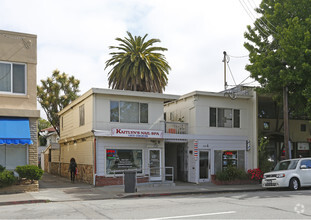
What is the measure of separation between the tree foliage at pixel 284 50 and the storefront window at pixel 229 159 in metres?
4.82

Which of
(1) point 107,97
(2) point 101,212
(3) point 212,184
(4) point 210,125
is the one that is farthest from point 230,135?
(2) point 101,212

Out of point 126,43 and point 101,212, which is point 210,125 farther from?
point 101,212

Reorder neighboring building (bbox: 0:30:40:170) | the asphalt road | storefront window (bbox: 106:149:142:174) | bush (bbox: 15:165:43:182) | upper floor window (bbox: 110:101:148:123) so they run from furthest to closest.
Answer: upper floor window (bbox: 110:101:148:123)
storefront window (bbox: 106:149:142:174)
neighboring building (bbox: 0:30:40:170)
bush (bbox: 15:165:43:182)
the asphalt road

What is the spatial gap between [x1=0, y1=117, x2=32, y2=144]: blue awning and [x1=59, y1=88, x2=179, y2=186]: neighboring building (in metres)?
4.30

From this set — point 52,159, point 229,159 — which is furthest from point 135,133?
point 52,159

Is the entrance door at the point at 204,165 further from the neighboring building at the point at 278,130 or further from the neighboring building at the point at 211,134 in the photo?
the neighboring building at the point at 278,130

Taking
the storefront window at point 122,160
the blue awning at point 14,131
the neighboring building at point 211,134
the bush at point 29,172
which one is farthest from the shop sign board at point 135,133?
the blue awning at point 14,131

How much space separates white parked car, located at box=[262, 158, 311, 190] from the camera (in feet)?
61.3

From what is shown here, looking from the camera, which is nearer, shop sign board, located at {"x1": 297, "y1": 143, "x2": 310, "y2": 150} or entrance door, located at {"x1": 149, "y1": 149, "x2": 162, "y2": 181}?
entrance door, located at {"x1": 149, "y1": 149, "x2": 162, "y2": 181}

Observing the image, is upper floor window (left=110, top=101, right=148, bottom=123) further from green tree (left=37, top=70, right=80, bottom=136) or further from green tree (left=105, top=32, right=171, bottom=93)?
green tree (left=37, top=70, right=80, bottom=136)

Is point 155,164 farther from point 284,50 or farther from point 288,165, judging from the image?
point 284,50

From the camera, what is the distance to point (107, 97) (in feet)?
70.7

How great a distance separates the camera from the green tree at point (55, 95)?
37.2 meters

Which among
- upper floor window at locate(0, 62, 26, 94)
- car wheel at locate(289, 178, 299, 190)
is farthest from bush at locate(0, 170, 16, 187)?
car wheel at locate(289, 178, 299, 190)
